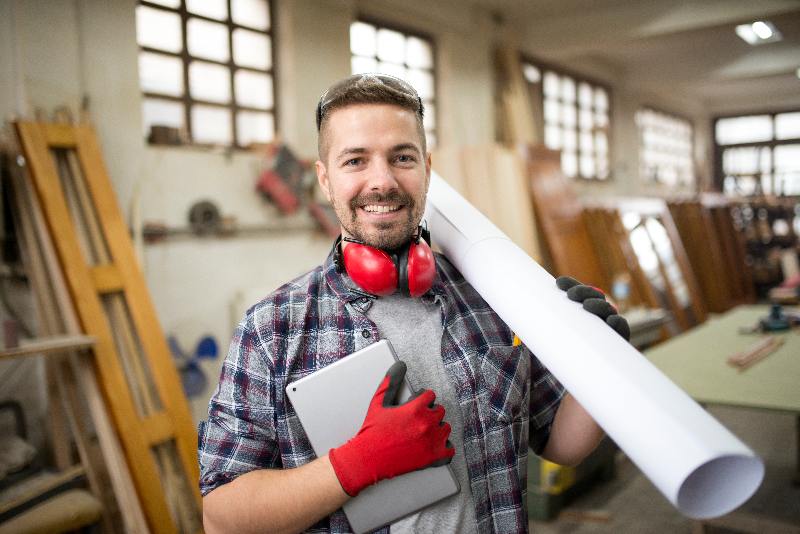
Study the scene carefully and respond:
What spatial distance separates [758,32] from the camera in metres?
6.61

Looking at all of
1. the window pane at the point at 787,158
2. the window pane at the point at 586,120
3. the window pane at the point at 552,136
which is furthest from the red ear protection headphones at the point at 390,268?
the window pane at the point at 787,158

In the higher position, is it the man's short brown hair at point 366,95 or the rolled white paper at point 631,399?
the man's short brown hair at point 366,95

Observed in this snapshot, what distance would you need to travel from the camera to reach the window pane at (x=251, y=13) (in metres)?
4.15

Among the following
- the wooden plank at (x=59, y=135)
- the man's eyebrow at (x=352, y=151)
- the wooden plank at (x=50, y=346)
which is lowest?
the wooden plank at (x=50, y=346)

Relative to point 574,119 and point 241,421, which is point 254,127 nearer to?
point 241,421

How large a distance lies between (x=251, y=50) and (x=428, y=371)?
12.2 feet

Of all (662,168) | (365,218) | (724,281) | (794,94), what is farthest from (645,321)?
(794,94)

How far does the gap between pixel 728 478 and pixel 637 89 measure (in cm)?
1028

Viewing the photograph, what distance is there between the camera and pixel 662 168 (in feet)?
36.3

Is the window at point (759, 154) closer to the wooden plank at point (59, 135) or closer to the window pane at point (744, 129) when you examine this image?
the window pane at point (744, 129)

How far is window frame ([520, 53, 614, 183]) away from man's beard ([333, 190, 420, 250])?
18.5ft

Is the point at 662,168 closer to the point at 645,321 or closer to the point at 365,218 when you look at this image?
the point at 645,321

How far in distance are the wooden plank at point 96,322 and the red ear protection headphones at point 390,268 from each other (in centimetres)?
202

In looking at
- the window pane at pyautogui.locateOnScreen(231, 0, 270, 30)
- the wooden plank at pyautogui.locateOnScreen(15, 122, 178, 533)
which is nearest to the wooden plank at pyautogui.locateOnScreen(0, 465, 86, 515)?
the wooden plank at pyautogui.locateOnScreen(15, 122, 178, 533)
